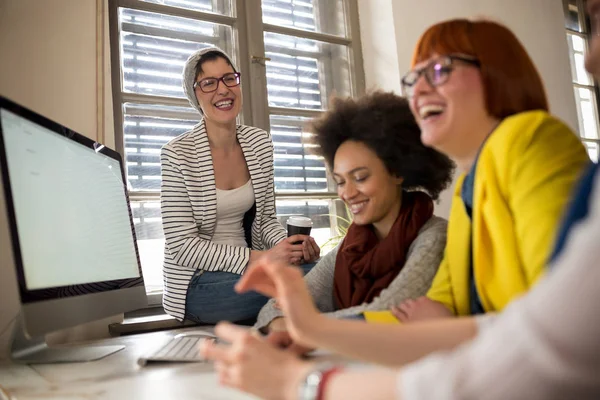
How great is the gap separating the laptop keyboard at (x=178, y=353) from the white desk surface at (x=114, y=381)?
0.05 ft

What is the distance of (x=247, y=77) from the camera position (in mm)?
2795

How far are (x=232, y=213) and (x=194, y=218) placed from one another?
0.17 meters

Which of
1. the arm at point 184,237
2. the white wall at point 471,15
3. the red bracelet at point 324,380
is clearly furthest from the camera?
the white wall at point 471,15

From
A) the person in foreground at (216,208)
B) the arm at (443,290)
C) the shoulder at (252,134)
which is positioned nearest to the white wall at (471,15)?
the shoulder at (252,134)

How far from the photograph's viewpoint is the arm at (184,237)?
6.04 ft

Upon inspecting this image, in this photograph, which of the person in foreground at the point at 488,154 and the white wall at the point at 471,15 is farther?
the white wall at the point at 471,15

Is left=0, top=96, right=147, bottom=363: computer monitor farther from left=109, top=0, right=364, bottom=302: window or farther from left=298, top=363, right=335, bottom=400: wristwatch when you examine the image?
left=109, top=0, right=364, bottom=302: window

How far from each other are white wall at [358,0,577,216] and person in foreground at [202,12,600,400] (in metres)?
2.49

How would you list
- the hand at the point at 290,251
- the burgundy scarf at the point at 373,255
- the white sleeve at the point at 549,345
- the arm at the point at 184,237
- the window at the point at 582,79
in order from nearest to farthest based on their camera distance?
the white sleeve at the point at 549,345, the burgundy scarf at the point at 373,255, the hand at the point at 290,251, the arm at the point at 184,237, the window at the point at 582,79

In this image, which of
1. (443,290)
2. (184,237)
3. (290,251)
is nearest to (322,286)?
(290,251)

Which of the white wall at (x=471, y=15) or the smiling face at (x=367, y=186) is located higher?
the white wall at (x=471, y=15)

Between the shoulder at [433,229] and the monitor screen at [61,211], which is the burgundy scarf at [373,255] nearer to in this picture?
the shoulder at [433,229]

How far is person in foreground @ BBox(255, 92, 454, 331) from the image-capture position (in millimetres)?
1297

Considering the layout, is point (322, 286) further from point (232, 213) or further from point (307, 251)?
point (232, 213)
